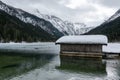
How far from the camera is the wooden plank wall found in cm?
4384

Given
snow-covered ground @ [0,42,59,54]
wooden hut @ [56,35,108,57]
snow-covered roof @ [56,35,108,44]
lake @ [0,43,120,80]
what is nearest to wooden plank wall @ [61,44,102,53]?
wooden hut @ [56,35,108,57]

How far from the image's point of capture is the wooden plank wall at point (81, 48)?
43.8m

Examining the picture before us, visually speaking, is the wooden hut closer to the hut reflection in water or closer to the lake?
the lake

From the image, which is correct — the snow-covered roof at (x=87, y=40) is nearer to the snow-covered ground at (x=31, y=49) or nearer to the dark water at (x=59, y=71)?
the dark water at (x=59, y=71)

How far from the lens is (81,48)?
45719mm

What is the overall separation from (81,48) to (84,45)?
1.04 m

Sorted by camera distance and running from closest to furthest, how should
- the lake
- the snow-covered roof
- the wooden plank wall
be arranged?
the lake < the snow-covered roof < the wooden plank wall

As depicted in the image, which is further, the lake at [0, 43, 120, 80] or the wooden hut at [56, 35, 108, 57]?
the wooden hut at [56, 35, 108, 57]

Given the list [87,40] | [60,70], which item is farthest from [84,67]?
[87,40]

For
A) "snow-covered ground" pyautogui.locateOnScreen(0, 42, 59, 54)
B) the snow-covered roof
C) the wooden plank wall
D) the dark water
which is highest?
the snow-covered roof

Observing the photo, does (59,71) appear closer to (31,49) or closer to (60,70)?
(60,70)

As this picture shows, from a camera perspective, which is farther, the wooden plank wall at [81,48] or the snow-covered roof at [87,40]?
the wooden plank wall at [81,48]

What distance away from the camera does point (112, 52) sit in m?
45.8

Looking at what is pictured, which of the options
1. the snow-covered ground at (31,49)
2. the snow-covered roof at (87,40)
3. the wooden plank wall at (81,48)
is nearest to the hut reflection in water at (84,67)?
the wooden plank wall at (81,48)
